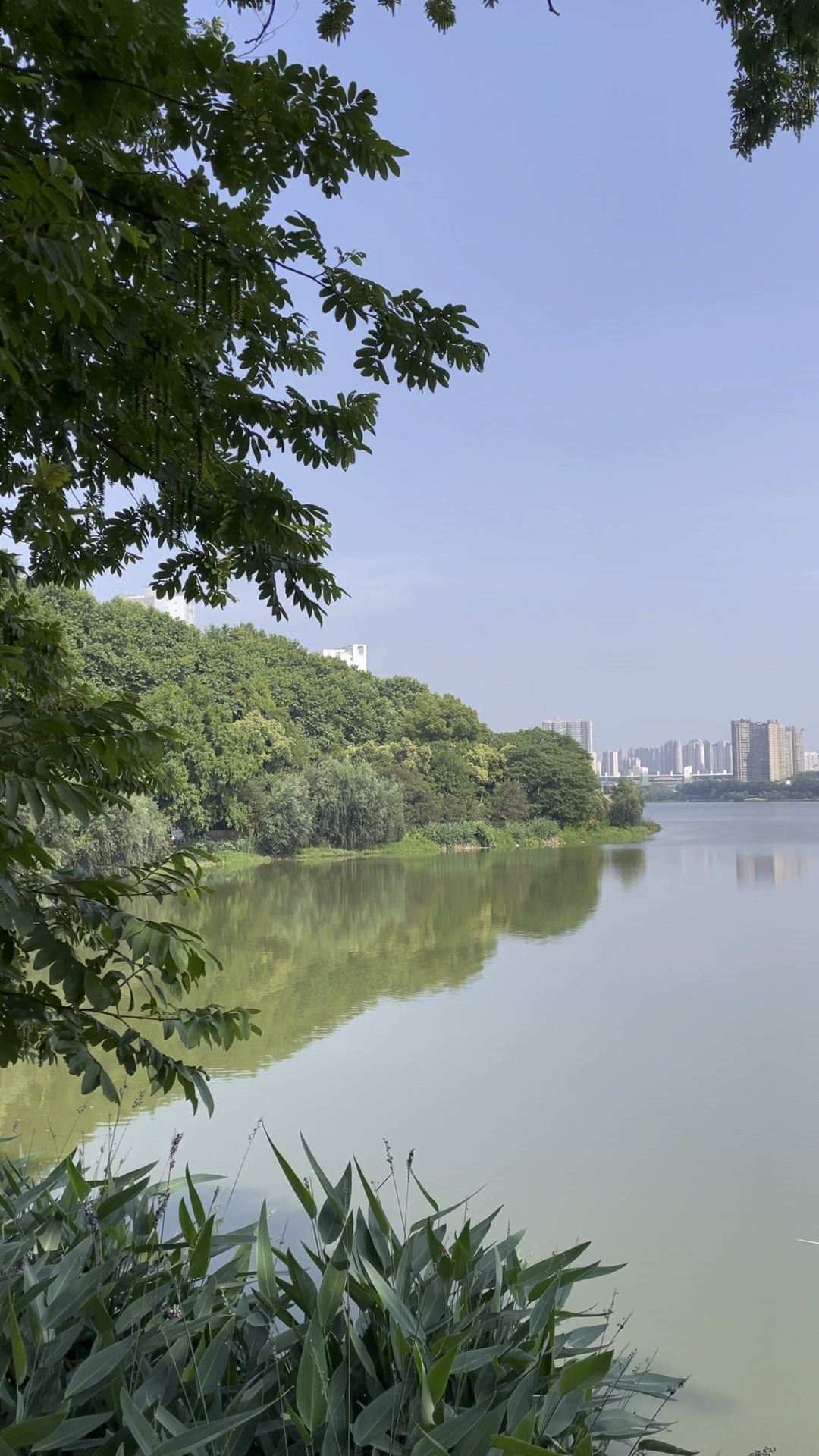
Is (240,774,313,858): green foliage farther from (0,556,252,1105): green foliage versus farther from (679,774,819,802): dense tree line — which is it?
(679,774,819,802): dense tree line

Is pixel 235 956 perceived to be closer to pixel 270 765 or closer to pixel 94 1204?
pixel 94 1204

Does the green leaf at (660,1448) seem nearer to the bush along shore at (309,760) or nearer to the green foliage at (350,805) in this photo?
the bush along shore at (309,760)

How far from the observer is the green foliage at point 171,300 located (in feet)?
4.96

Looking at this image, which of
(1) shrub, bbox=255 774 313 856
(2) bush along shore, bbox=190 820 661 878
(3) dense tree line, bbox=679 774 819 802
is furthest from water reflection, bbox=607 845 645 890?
(3) dense tree line, bbox=679 774 819 802

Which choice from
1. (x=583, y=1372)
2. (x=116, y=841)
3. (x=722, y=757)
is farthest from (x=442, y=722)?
(x=722, y=757)

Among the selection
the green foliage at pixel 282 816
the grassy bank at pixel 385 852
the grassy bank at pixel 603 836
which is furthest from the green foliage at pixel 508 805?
the green foliage at pixel 282 816

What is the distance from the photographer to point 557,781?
113 ft

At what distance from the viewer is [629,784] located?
3516cm

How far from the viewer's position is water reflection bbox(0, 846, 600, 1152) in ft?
20.1

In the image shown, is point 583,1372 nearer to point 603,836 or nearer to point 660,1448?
point 660,1448

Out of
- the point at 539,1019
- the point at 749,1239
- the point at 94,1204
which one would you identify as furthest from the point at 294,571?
the point at 539,1019

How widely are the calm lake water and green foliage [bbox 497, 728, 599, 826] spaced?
21.0 meters

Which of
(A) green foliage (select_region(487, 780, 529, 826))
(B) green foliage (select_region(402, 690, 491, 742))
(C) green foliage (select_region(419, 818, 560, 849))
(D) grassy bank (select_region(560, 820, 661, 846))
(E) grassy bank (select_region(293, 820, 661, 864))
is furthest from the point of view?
(B) green foliage (select_region(402, 690, 491, 742))

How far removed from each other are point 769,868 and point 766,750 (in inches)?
2125
